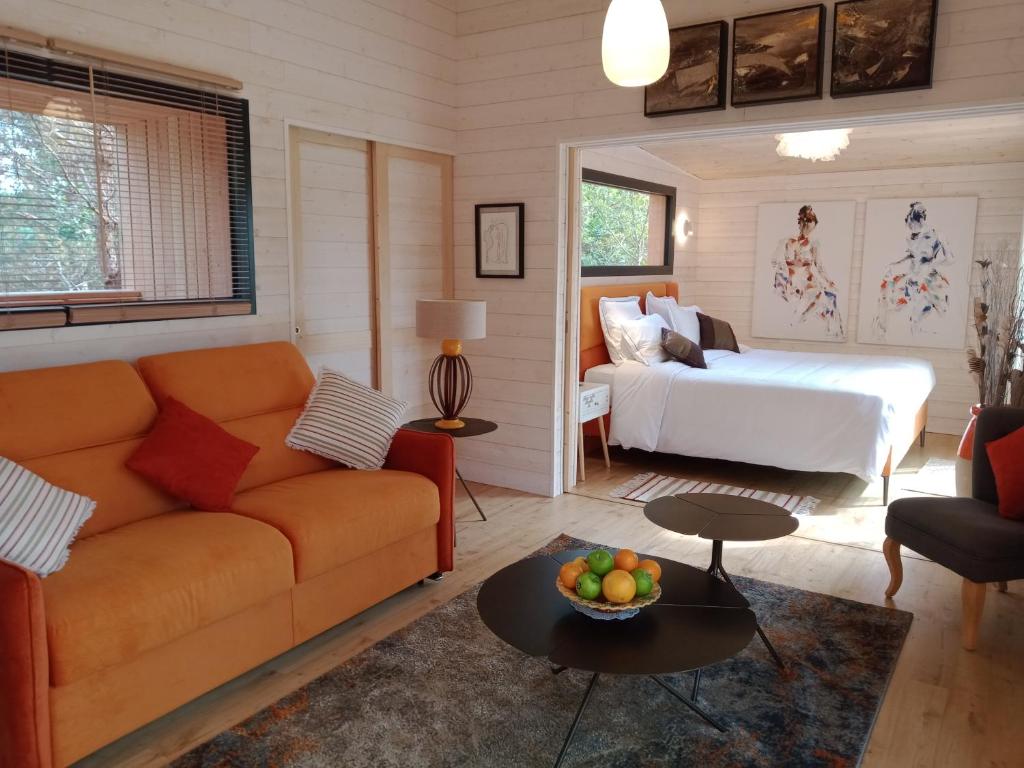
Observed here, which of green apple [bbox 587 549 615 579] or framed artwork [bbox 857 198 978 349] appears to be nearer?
green apple [bbox 587 549 615 579]

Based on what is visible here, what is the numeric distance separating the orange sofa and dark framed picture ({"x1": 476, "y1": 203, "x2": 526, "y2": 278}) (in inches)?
61.5

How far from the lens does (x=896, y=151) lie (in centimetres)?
635

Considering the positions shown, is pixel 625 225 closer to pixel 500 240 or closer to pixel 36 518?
pixel 500 240

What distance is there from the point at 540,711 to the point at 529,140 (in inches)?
127

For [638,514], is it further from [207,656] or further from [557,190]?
[207,656]

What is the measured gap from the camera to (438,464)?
11.0ft

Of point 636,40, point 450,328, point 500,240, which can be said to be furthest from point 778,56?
point 450,328

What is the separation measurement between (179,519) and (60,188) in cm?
134

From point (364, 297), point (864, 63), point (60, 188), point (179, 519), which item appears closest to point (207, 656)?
point (179, 519)

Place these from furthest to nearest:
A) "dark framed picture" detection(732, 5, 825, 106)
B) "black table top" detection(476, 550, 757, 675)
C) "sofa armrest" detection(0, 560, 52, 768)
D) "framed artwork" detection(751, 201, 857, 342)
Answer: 1. "framed artwork" detection(751, 201, 857, 342)
2. "dark framed picture" detection(732, 5, 825, 106)
3. "black table top" detection(476, 550, 757, 675)
4. "sofa armrest" detection(0, 560, 52, 768)

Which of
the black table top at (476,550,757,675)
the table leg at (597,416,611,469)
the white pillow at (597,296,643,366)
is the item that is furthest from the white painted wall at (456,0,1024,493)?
the black table top at (476,550,757,675)

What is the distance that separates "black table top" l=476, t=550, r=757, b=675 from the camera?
2.04m

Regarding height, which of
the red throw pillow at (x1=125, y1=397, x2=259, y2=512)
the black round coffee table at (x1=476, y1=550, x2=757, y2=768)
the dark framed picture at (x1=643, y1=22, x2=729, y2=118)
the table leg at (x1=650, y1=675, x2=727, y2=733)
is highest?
the dark framed picture at (x1=643, y1=22, x2=729, y2=118)

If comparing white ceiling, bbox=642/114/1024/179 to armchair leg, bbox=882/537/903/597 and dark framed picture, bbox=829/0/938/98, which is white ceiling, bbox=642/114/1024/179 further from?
armchair leg, bbox=882/537/903/597
